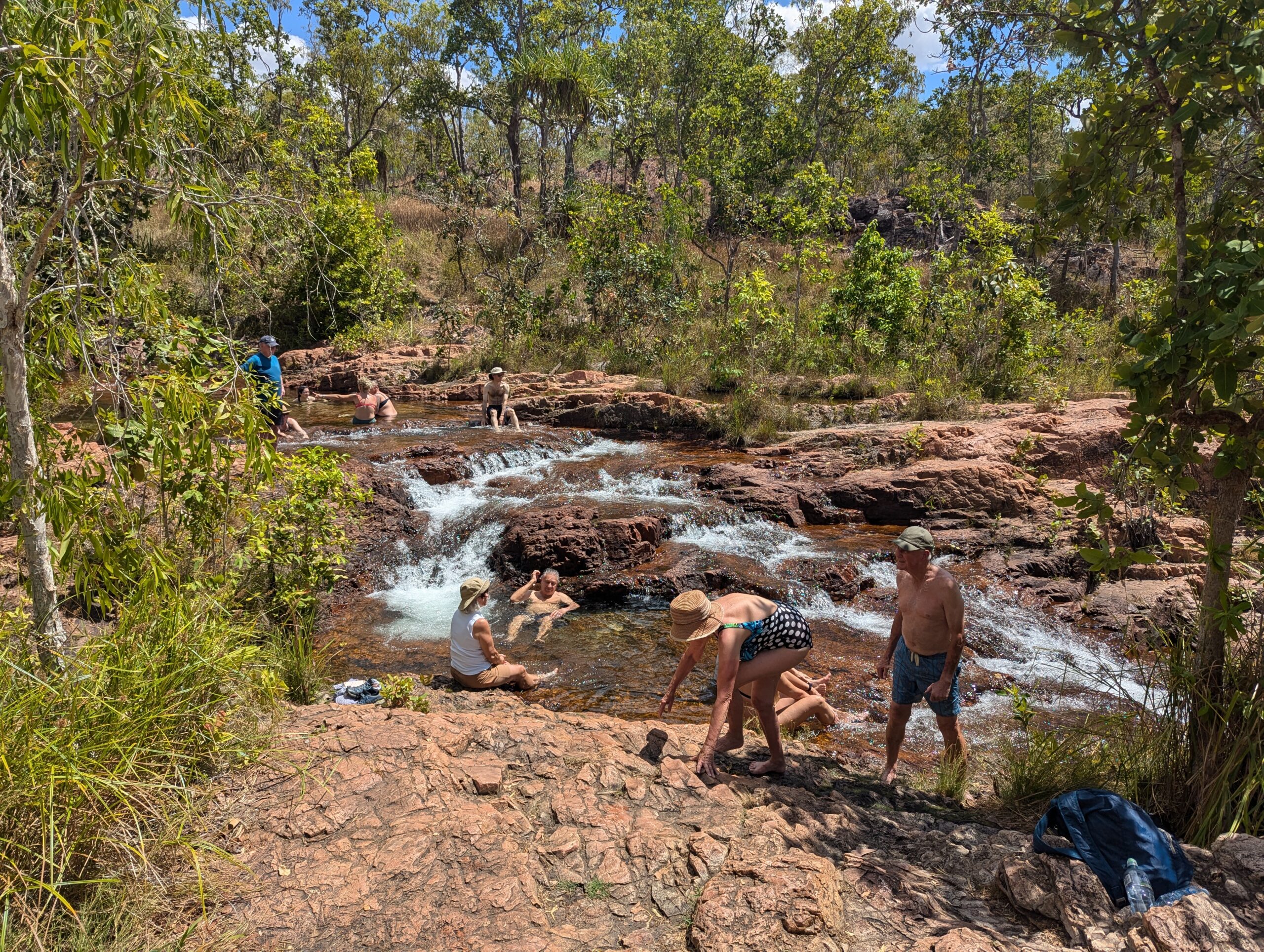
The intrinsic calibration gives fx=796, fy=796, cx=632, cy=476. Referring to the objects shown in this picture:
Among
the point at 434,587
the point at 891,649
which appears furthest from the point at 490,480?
the point at 891,649

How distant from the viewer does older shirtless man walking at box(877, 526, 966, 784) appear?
175 inches

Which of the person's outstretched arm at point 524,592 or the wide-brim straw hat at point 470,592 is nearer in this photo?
the wide-brim straw hat at point 470,592

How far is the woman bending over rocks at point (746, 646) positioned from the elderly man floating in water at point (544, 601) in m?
3.36

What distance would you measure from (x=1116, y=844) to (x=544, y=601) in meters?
5.52

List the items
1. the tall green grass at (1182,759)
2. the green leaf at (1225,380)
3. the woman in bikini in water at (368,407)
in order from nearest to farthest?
the green leaf at (1225,380)
the tall green grass at (1182,759)
the woman in bikini in water at (368,407)

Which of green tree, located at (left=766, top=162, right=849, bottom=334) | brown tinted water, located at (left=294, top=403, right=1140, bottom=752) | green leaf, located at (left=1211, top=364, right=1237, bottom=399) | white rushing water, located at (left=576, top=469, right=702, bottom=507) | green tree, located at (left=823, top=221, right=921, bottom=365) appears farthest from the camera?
green tree, located at (left=766, top=162, right=849, bottom=334)

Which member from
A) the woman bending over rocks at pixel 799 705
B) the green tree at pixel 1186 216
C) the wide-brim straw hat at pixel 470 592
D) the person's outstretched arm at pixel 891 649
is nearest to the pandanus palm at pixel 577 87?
the wide-brim straw hat at pixel 470 592

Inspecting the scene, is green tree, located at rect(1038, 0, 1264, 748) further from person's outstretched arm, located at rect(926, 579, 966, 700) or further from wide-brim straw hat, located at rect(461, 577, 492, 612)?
wide-brim straw hat, located at rect(461, 577, 492, 612)

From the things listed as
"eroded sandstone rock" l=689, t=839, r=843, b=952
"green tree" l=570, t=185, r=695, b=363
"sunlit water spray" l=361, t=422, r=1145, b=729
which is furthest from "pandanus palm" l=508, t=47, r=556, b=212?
"eroded sandstone rock" l=689, t=839, r=843, b=952

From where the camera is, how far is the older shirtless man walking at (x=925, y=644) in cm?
446

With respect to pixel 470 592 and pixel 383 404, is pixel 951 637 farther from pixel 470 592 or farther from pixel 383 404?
pixel 383 404

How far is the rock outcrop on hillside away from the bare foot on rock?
0.31m

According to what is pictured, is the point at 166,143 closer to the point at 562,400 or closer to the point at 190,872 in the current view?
the point at 190,872

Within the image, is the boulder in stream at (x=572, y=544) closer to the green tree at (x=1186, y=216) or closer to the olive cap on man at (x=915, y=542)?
the olive cap on man at (x=915, y=542)
